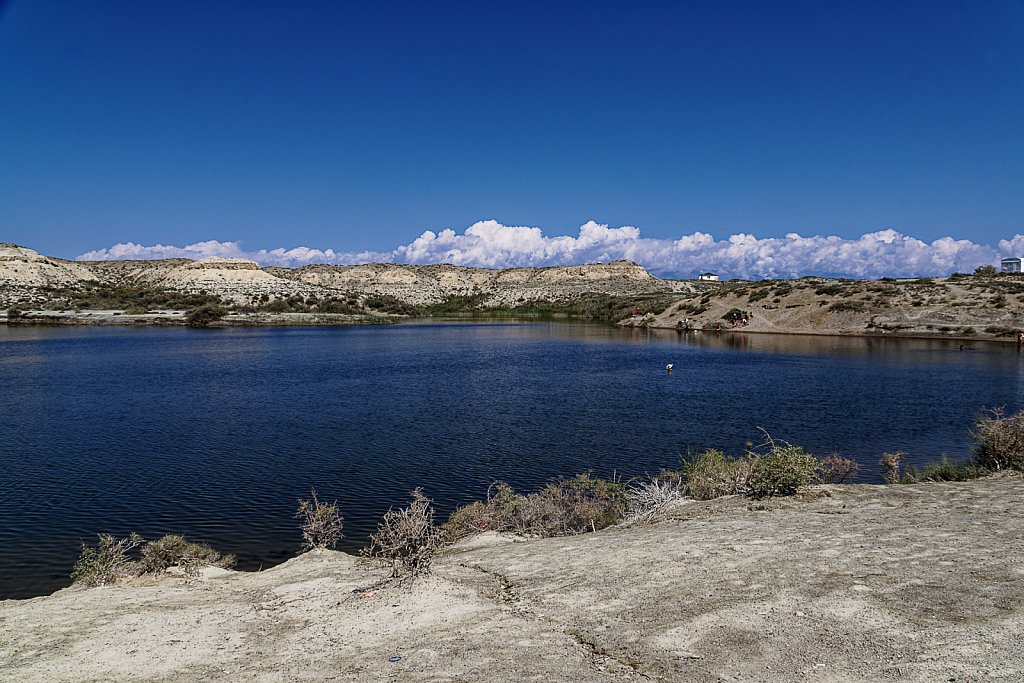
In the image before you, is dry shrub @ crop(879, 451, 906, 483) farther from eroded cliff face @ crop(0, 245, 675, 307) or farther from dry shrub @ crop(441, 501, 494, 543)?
eroded cliff face @ crop(0, 245, 675, 307)

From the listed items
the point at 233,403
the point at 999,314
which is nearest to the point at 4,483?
the point at 233,403

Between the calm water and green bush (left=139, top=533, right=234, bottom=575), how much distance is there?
48.4 inches

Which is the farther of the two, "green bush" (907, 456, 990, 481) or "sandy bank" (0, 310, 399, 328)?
"sandy bank" (0, 310, 399, 328)

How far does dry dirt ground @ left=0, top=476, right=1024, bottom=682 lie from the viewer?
23.1 feet

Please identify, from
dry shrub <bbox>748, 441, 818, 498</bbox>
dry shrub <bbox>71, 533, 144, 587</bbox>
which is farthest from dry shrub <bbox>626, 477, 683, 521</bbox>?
dry shrub <bbox>71, 533, 144, 587</bbox>

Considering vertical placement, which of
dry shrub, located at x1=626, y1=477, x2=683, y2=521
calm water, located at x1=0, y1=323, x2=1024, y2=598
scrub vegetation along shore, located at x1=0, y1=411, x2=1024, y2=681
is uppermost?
scrub vegetation along shore, located at x1=0, y1=411, x2=1024, y2=681

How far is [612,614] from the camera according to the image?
844 cm

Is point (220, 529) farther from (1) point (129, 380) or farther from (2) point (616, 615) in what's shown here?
(1) point (129, 380)

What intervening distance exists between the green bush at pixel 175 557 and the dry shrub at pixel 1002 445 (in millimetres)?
18124

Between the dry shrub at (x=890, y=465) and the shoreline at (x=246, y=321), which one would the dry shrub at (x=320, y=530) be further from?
the shoreline at (x=246, y=321)

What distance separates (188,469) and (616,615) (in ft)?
56.9

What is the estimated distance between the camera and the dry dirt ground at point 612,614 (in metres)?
7.04

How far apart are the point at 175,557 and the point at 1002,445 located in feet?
62.4

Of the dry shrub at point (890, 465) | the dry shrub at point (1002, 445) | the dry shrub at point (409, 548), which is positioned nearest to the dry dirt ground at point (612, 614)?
the dry shrub at point (409, 548)
